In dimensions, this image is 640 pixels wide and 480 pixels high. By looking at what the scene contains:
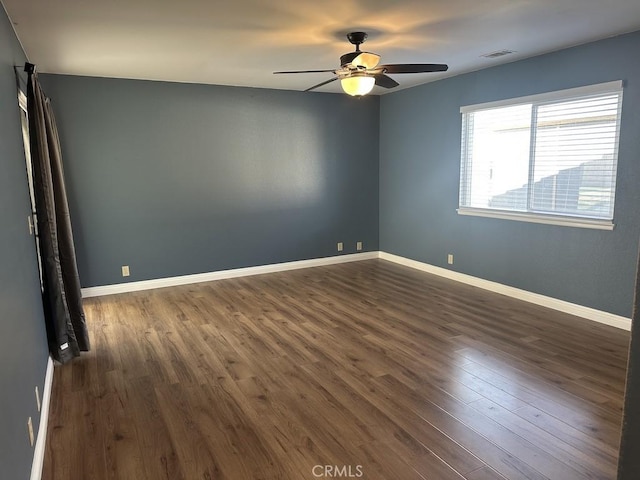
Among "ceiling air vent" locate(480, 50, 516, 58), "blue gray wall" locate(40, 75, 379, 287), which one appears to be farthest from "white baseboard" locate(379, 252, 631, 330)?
"ceiling air vent" locate(480, 50, 516, 58)

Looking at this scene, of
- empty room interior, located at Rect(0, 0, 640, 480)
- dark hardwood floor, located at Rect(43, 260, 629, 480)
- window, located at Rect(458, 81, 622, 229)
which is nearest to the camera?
dark hardwood floor, located at Rect(43, 260, 629, 480)

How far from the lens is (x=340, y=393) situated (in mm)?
2869

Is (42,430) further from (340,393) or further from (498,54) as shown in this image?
(498,54)

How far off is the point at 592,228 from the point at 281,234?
12.6 ft

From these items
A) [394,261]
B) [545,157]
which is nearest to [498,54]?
[545,157]

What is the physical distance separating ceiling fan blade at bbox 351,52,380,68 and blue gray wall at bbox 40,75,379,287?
289cm

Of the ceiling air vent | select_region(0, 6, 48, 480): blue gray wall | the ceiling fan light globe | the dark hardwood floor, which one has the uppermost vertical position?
the ceiling air vent

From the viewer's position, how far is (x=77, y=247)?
5078 millimetres

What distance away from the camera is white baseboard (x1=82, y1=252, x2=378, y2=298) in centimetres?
528

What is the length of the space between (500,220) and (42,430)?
4.67m

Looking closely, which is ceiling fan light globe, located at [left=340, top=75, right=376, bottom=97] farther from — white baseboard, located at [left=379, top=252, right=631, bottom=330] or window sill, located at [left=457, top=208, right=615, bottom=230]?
white baseboard, located at [left=379, top=252, right=631, bottom=330]

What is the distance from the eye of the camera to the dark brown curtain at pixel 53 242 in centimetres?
312

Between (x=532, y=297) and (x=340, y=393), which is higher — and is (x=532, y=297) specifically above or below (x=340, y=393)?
above

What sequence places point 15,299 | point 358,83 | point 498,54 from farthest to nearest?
point 498,54, point 358,83, point 15,299
